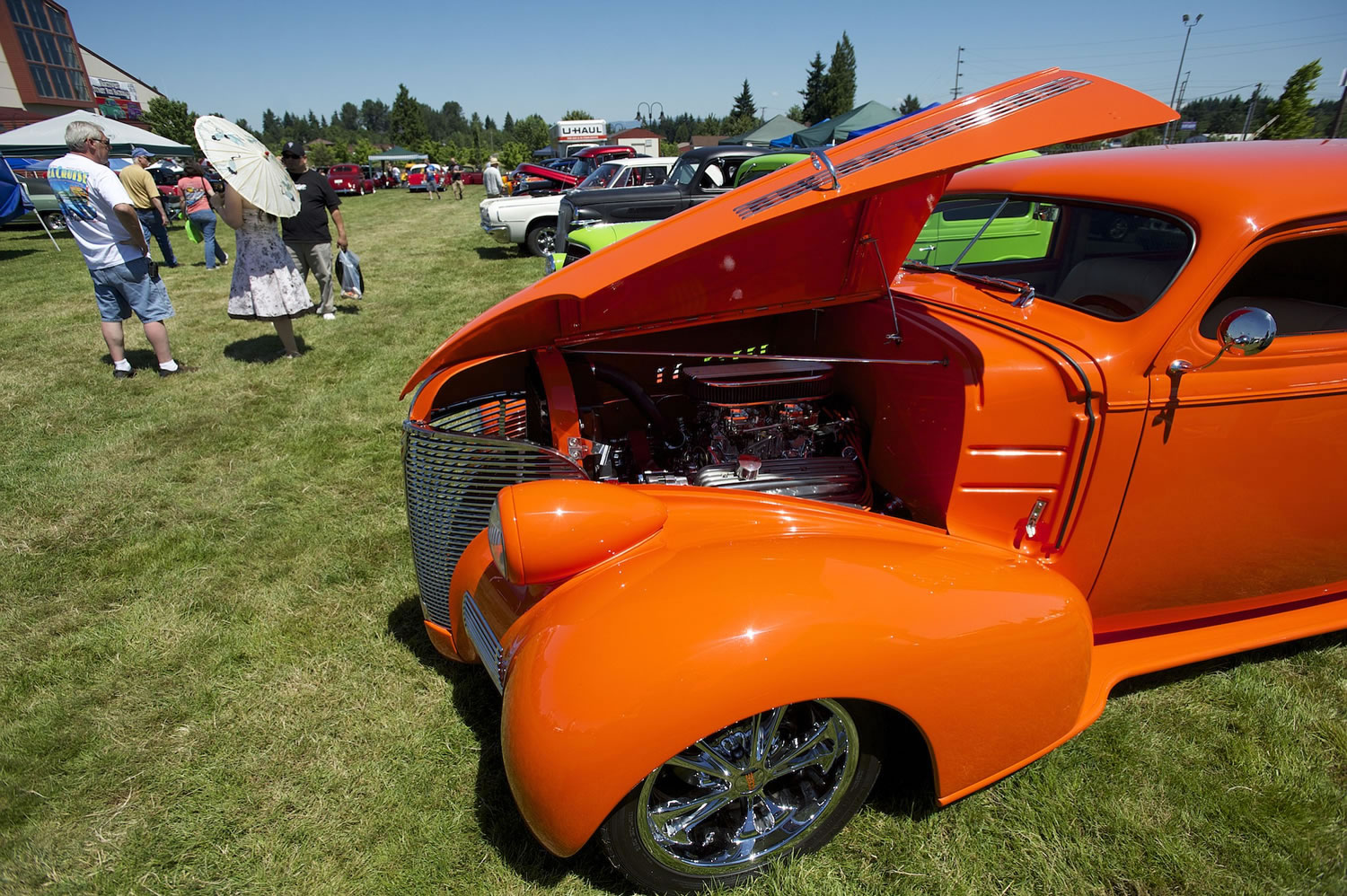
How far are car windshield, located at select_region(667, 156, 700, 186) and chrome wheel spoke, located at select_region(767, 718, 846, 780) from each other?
32.5 ft

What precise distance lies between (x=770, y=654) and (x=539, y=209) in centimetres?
1239

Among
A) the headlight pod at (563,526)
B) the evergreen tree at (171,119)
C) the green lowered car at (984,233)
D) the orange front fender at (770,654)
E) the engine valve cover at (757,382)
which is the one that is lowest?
the orange front fender at (770,654)

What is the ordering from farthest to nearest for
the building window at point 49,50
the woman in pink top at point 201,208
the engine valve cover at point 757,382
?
the building window at point 49,50 < the woman in pink top at point 201,208 < the engine valve cover at point 757,382

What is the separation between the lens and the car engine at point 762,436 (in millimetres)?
2512

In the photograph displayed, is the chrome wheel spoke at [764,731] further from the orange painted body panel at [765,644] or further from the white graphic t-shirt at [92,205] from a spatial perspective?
the white graphic t-shirt at [92,205]

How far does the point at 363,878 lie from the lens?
1.98 meters

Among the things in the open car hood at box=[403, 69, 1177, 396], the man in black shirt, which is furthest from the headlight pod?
the man in black shirt

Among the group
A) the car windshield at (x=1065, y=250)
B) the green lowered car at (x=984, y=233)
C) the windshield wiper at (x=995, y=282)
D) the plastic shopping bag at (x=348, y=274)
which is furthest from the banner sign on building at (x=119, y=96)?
the car windshield at (x=1065, y=250)

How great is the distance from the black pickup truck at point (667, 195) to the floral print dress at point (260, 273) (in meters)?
4.75

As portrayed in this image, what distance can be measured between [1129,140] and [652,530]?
1383 inches

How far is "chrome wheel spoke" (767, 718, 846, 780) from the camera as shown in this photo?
1.88 meters

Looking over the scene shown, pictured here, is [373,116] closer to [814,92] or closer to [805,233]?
[814,92]

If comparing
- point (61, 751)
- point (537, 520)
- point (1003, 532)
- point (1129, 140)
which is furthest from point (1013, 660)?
point (1129, 140)

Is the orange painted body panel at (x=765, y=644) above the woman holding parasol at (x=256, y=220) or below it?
below
